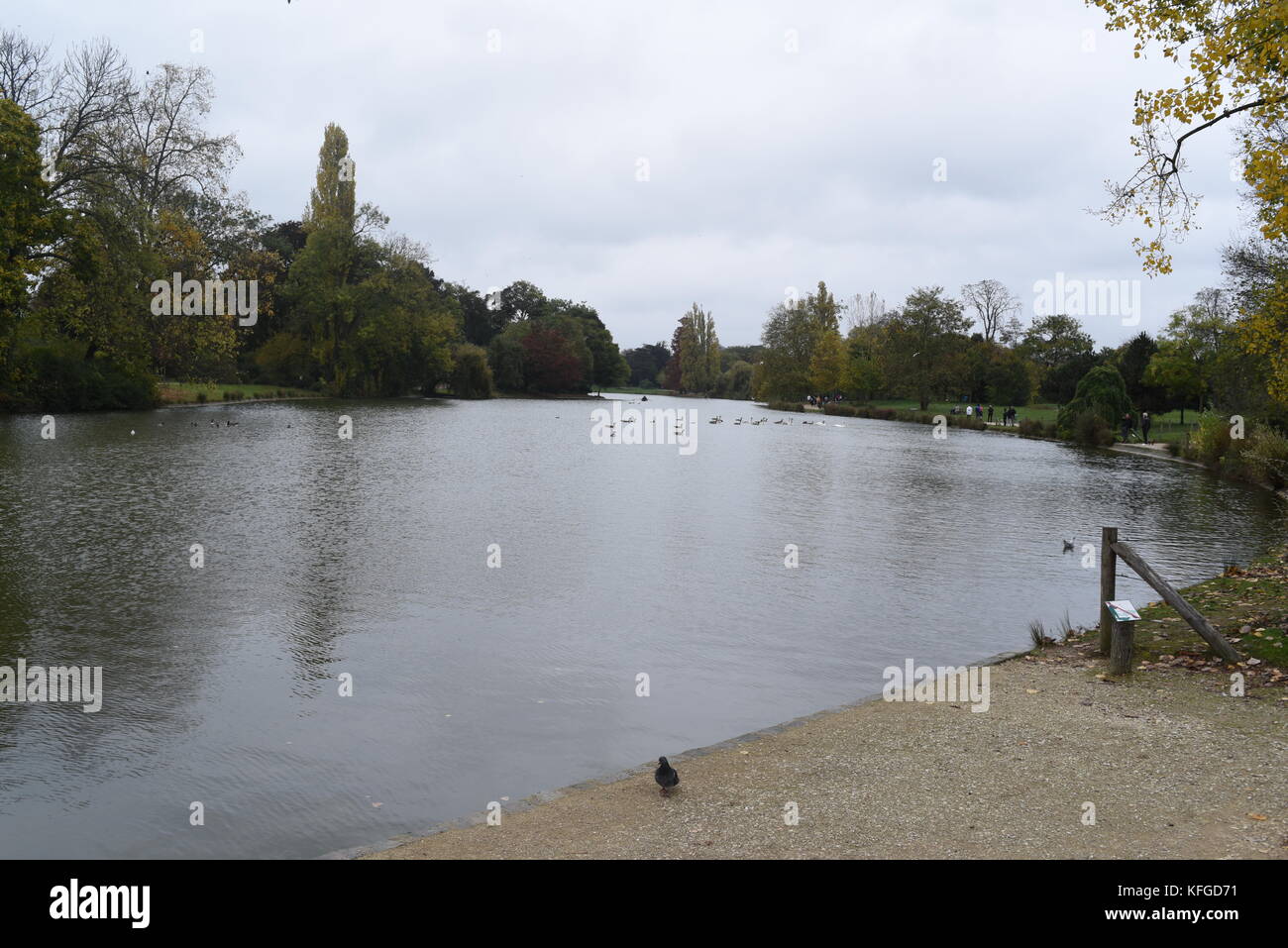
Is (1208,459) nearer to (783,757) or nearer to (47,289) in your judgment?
(783,757)

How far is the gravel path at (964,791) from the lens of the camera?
5344 millimetres

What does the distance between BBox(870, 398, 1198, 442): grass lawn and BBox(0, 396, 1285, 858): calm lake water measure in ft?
88.0

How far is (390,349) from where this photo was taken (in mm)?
74750

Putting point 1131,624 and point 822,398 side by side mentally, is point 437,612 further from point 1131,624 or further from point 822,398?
point 822,398

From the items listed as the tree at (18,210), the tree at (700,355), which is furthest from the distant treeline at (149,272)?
the tree at (700,355)

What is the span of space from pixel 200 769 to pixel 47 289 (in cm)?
3898

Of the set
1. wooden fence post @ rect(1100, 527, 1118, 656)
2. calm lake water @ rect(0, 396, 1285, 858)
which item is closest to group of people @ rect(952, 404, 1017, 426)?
calm lake water @ rect(0, 396, 1285, 858)

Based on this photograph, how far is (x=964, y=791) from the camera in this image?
20.1 ft

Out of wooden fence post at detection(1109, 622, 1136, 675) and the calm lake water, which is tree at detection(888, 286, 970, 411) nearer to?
the calm lake water

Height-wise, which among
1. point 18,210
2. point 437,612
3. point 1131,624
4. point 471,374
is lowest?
point 437,612

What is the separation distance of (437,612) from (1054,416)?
70.2 m

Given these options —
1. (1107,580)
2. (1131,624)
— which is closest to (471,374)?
(1107,580)

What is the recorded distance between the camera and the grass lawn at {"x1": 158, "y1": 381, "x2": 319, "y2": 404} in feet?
171

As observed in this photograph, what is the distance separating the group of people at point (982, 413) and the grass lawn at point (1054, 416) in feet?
3.06
